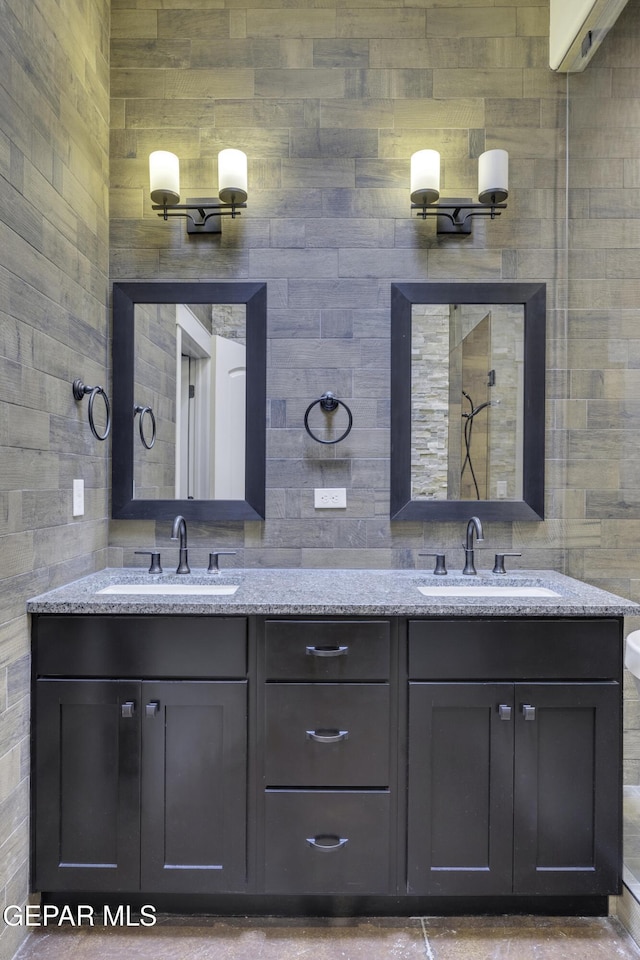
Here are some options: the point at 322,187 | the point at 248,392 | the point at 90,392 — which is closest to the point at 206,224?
the point at 322,187

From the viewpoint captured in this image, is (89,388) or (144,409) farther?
(144,409)

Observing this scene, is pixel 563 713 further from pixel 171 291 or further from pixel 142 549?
pixel 171 291

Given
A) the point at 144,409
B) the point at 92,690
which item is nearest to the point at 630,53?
the point at 144,409

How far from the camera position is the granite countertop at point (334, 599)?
5.20 feet

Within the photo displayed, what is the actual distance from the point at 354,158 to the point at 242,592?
1.72m

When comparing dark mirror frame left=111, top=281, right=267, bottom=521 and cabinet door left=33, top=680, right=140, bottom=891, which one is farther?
dark mirror frame left=111, top=281, right=267, bottom=521

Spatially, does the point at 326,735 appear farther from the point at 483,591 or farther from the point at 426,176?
the point at 426,176

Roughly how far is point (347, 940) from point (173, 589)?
45.1 inches

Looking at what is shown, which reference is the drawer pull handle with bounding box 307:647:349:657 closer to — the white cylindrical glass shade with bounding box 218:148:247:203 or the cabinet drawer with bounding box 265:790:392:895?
the cabinet drawer with bounding box 265:790:392:895

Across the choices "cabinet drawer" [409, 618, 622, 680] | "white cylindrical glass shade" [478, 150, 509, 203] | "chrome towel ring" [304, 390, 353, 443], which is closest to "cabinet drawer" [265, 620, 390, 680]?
"cabinet drawer" [409, 618, 622, 680]

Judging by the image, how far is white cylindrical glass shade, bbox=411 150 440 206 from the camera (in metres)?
2.04

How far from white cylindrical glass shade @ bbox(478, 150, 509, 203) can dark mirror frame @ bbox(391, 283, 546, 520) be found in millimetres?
323

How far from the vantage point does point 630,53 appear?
1.91 metres
